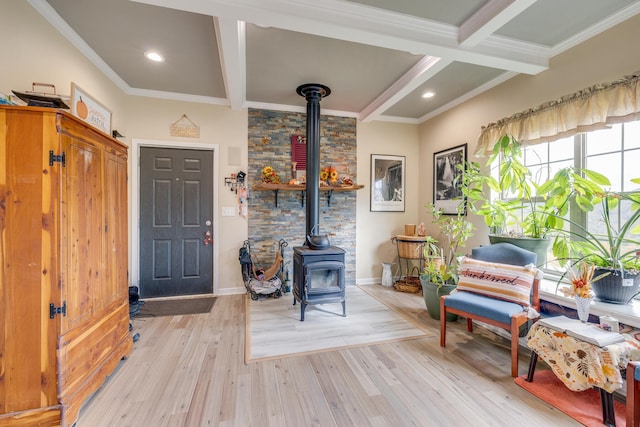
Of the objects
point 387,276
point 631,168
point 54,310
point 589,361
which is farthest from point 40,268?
point 631,168

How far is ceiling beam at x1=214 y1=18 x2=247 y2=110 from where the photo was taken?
1.91m

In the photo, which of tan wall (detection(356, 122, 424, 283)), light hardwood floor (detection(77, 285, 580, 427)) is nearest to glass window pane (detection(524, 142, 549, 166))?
tan wall (detection(356, 122, 424, 283))

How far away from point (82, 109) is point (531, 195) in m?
4.40

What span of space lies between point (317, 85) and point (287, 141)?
0.95 meters

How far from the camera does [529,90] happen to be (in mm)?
2631

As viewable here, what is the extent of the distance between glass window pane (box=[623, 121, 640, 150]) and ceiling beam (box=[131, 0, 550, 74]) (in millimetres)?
874

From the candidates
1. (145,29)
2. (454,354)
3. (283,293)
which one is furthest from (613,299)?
(145,29)

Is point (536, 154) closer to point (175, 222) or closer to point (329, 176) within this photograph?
point (329, 176)

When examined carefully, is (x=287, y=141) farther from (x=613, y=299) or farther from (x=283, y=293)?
(x=613, y=299)

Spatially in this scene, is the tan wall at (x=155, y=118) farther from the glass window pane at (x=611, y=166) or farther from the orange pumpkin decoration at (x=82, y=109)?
the glass window pane at (x=611, y=166)

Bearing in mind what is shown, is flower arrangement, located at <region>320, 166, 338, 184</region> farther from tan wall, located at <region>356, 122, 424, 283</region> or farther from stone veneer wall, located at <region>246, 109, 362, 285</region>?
tan wall, located at <region>356, 122, 424, 283</region>

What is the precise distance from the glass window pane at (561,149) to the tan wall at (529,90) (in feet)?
1.38

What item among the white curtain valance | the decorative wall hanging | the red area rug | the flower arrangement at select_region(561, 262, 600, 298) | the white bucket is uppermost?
the decorative wall hanging

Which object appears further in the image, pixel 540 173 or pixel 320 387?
pixel 540 173
